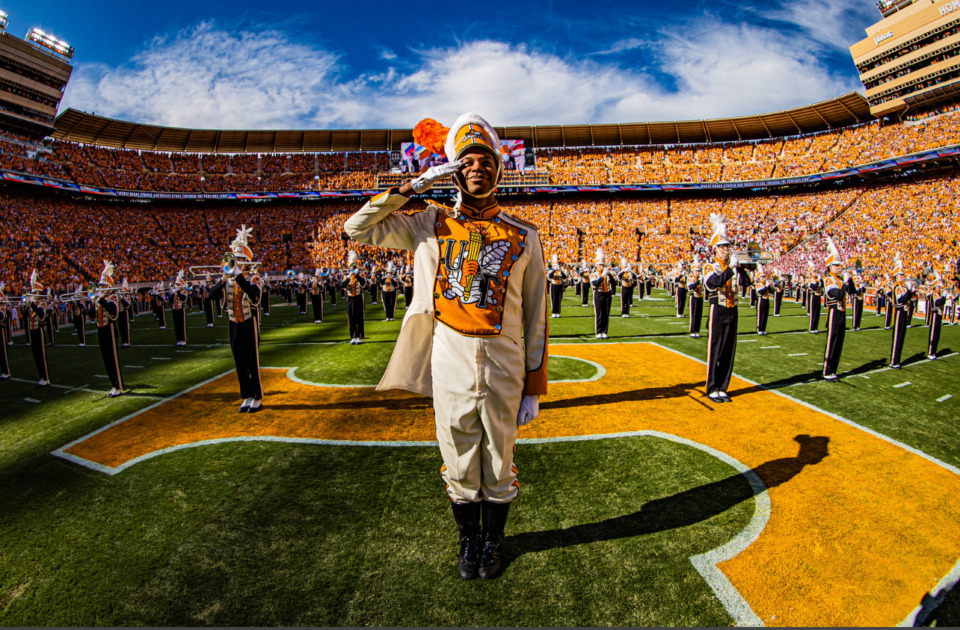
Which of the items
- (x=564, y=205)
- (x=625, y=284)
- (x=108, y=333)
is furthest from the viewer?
(x=564, y=205)

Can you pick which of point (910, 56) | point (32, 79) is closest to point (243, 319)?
point (32, 79)

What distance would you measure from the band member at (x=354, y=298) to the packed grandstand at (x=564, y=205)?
72.2ft

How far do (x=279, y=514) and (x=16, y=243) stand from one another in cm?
3467

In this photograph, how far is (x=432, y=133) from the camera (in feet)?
9.91

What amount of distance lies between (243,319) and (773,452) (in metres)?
6.43

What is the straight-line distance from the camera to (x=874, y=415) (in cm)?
561

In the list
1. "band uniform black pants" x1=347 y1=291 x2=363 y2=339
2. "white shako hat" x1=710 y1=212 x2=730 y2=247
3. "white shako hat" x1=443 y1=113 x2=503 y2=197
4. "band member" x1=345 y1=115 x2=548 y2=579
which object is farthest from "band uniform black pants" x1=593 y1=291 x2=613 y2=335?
"white shako hat" x1=443 y1=113 x2=503 y2=197

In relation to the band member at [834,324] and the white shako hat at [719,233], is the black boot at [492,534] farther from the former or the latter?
the band member at [834,324]

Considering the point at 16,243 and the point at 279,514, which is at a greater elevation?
the point at 16,243

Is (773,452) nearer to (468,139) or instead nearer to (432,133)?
(468,139)

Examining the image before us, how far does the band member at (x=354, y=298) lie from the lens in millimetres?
11328

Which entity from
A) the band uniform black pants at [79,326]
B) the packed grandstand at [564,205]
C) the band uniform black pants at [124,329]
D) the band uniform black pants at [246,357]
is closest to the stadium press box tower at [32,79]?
the packed grandstand at [564,205]

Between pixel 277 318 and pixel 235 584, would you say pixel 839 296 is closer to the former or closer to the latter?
pixel 235 584

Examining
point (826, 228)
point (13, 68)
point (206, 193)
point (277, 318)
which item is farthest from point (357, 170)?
point (826, 228)
